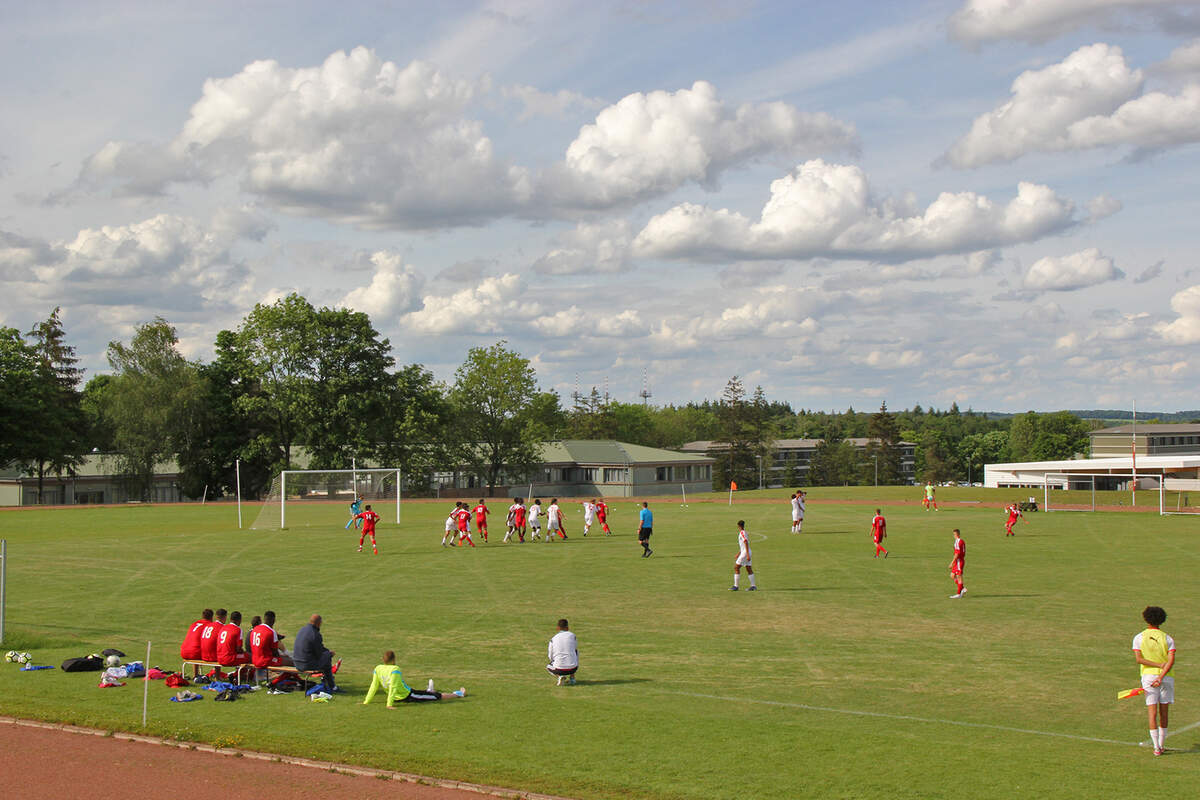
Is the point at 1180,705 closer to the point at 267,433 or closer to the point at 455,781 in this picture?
the point at 455,781

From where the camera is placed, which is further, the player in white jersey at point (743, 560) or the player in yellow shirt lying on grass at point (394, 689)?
the player in white jersey at point (743, 560)

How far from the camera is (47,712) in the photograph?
45.8 ft

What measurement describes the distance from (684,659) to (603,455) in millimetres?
86344

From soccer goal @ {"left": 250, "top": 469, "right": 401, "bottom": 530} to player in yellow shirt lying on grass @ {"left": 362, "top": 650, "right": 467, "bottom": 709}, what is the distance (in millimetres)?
36509

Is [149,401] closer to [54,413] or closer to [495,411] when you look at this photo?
[54,413]

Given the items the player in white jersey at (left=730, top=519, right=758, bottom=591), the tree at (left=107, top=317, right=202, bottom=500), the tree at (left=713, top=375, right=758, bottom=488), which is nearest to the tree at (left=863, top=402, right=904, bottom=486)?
the tree at (left=713, top=375, right=758, bottom=488)

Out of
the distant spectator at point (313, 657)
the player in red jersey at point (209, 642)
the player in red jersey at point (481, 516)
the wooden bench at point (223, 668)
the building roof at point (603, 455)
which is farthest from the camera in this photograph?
the building roof at point (603, 455)

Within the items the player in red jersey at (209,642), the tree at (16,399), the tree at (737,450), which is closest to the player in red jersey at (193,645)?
the player in red jersey at (209,642)

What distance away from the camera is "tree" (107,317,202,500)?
77000 mm

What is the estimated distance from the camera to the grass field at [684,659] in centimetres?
1155

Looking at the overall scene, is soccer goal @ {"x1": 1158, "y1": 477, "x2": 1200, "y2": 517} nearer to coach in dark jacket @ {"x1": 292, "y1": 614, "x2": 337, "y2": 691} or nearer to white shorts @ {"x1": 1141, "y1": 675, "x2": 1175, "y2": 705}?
white shorts @ {"x1": 1141, "y1": 675, "x2": 1175, "y2": 705}

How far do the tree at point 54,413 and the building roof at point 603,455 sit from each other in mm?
41837

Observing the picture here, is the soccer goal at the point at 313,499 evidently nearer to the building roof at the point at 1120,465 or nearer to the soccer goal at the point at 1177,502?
the soccer goal at the point at 1177,502

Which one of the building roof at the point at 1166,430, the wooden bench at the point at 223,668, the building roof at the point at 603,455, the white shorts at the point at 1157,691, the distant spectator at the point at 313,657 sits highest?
the building roof at the point at 1166,430
